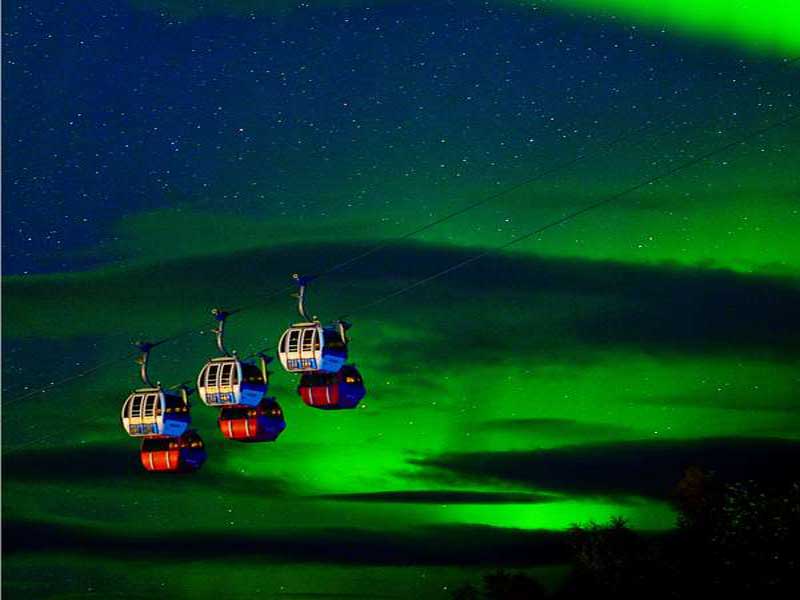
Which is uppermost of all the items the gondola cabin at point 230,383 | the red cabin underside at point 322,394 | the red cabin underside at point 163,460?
the gondola cabin at point 230,383

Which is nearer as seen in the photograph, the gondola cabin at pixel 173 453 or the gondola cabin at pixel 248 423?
the gondola cabin at pixel 248 423

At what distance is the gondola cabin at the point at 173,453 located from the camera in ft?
92.5

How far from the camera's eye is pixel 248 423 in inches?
1067

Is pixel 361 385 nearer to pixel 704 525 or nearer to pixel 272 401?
pixel 272 401

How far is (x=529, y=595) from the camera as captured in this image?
167ft

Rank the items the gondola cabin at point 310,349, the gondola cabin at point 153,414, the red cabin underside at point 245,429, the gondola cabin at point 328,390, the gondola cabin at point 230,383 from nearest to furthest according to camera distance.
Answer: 1. the gondola cabin at point 310,349
2. the gondola cabin at point 328,390
3. the gondola cabin at point 230,383
4. the red cabin underside at point 245,429
5. the gondola cabin at point 153,414

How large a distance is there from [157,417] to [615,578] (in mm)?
22709

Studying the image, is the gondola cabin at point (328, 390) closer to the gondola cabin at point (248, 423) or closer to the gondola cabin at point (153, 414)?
the gondola cabin at point (248, 423)

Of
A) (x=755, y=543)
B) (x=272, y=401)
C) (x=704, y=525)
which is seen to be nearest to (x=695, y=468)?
(x=704, y=525)

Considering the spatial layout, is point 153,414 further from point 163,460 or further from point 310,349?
point 310,349

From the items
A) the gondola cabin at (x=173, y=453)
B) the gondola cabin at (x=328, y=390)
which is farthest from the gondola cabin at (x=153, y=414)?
the gondola cabin at (x=328, y=390)

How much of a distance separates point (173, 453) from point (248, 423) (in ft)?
5.81

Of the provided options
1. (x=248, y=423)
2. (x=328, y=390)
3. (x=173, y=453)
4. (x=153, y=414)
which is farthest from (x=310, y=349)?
(x=173, y=453)

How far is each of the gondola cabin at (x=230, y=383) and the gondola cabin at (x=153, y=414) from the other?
3.66 ft
